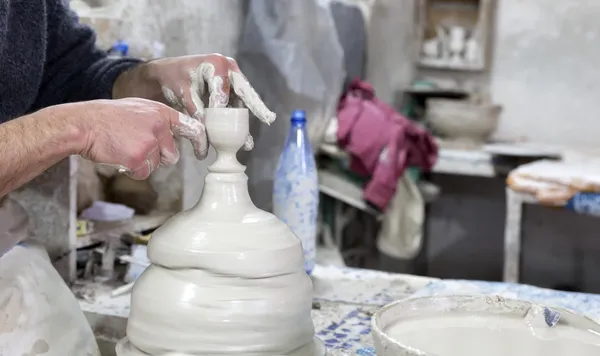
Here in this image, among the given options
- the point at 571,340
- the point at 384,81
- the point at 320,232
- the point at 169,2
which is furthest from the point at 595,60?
the point at 571,340

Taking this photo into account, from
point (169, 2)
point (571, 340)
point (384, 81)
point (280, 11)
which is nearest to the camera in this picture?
point (571, 340)

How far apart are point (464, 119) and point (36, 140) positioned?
3222mm

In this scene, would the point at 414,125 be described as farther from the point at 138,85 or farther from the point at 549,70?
the point at 138,85

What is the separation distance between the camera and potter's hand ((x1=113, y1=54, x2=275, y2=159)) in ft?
3.85

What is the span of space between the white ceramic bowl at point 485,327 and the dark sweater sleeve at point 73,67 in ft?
2.86

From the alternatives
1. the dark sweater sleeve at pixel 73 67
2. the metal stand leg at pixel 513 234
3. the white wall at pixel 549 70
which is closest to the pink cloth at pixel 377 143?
the metal stand leg at pixel 513 234

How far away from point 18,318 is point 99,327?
31 centimetres

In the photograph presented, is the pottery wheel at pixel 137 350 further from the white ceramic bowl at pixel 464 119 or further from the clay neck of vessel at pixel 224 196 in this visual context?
the white ceramic bowl at pixel 464 119

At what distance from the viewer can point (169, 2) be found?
1891 mm

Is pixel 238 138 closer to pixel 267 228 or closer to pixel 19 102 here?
pixel 267 228

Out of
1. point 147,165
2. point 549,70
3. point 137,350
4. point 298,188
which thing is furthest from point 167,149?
point 549,70

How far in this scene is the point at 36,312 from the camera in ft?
3.78

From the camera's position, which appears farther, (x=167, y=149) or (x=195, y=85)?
(x=195, y=85)

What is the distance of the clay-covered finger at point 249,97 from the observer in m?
1.15
